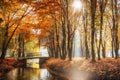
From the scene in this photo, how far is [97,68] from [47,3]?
45.6 ft

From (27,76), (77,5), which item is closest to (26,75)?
(27,76)

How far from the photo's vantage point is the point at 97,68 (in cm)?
2108

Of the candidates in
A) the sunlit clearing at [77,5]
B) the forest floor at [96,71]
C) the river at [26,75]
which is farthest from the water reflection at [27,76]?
the sunlit clearing at [77,5]

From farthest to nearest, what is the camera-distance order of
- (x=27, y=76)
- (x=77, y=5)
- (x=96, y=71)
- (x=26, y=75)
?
(x=77, y=5) < (x=26, y=75) < (x=27, y=76) < (x=96, y=71)

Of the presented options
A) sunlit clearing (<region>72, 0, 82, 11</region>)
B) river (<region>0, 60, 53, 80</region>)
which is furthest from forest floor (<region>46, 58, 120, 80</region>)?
sunlit clearing (<region>72, 0, 82, 11</region>)

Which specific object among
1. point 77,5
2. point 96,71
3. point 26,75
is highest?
point 77,5

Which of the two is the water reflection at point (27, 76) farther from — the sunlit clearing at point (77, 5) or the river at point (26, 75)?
the sunlit clearing at point (77, 5)

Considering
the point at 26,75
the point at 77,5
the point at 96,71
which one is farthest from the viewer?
the point at 77,5

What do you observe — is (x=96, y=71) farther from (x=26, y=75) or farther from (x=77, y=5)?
(x=77, y=5)

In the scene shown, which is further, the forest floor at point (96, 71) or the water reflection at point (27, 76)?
the water reflection at point (27, 76)

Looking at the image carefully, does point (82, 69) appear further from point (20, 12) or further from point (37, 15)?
point (20, 12)

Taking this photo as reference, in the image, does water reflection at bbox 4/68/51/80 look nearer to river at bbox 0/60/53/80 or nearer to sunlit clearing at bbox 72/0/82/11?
river at bbox 0/60/53/80

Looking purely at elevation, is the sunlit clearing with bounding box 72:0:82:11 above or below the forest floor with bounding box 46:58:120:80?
above

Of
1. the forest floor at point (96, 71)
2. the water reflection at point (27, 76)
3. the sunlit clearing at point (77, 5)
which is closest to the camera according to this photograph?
the forest floor at point (96, 71)
